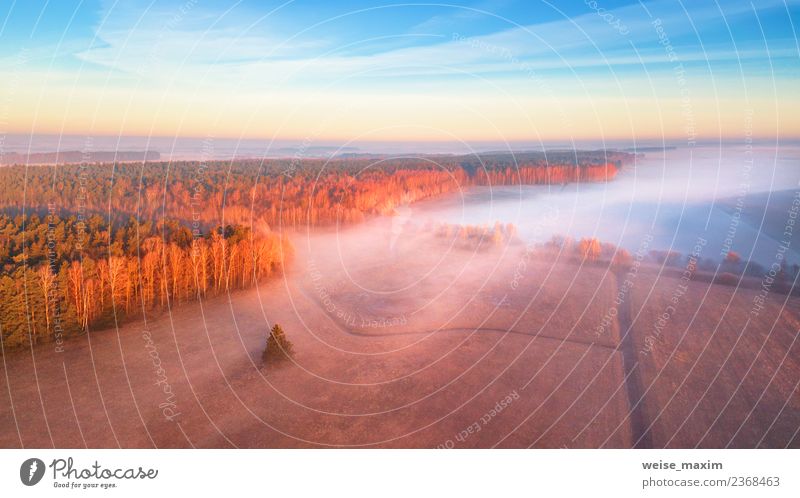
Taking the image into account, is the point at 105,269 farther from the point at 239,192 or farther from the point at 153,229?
the point at 239,192

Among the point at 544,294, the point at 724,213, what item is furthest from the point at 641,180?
the point at 544,294

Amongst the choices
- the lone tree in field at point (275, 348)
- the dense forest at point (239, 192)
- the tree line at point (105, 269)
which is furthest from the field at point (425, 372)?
the dense forest at point (239, 192)

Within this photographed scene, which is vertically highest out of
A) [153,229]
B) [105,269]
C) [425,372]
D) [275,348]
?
[153,229]

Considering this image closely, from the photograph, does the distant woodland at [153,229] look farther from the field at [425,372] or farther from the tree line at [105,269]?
the field at [425,372]

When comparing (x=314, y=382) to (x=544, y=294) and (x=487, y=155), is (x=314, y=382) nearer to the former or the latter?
(x=544, y=294)

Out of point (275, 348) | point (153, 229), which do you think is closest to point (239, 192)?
point (153, 229)

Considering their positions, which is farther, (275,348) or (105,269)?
(105,269)

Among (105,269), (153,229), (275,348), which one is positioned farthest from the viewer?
(153,229)

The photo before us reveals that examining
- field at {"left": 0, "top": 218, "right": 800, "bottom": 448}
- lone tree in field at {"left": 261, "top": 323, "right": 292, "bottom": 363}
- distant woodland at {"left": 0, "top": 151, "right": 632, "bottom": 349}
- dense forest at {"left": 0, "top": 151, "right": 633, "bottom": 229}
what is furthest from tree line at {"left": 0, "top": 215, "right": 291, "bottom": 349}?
lone tree in field at {"left": 261, "top": 323, "right": 292, "bottom": 363}

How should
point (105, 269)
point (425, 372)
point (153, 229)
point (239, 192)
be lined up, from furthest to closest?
point (239, 192) < point (153, 229) < point (105, 269) < point (425, 372)

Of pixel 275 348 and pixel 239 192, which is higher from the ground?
pixel 239 192
